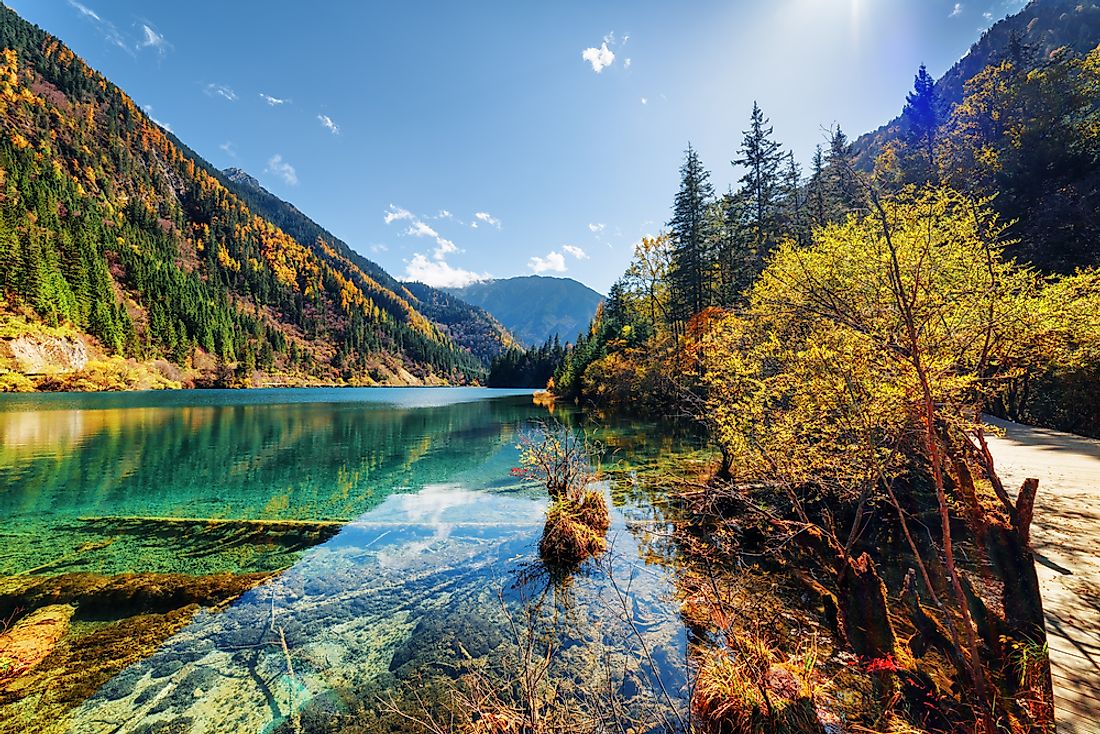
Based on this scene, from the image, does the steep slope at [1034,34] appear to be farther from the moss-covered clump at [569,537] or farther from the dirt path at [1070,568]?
the moss-covered clump at [569,537]

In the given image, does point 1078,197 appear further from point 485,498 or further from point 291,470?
point 291,470

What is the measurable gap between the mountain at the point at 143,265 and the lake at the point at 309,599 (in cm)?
7740

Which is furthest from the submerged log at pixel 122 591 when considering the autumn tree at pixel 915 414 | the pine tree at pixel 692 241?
the pine tree at pixel 692 241

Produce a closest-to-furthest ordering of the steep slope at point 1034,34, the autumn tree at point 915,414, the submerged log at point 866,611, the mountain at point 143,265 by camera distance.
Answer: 1. the autumn tree at point 915,414
2. the submerged log at point 866,611
3. the steep slope at point 1034,34
4. the mountain at point 143,265

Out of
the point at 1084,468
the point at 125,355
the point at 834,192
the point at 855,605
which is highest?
the point at 834,192

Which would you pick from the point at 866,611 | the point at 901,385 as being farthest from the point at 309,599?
the point at 901,385

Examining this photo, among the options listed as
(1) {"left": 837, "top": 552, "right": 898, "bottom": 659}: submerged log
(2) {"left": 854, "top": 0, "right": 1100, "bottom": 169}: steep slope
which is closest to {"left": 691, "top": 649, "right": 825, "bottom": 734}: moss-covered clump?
(1) {"left": 837, "top": 552, "right": 898, "bottom": 659}: submerged log

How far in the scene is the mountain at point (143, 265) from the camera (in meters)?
70.2

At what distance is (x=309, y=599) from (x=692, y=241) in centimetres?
3568

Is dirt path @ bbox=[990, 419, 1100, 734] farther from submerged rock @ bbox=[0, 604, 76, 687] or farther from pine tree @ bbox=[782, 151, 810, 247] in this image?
pine tree @ bbox=[782, 151, 810, 247]

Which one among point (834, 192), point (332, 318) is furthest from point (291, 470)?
point (332, 318)

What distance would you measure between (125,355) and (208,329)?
1099 inches

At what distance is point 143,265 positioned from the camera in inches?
3935

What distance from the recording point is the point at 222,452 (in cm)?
2252
